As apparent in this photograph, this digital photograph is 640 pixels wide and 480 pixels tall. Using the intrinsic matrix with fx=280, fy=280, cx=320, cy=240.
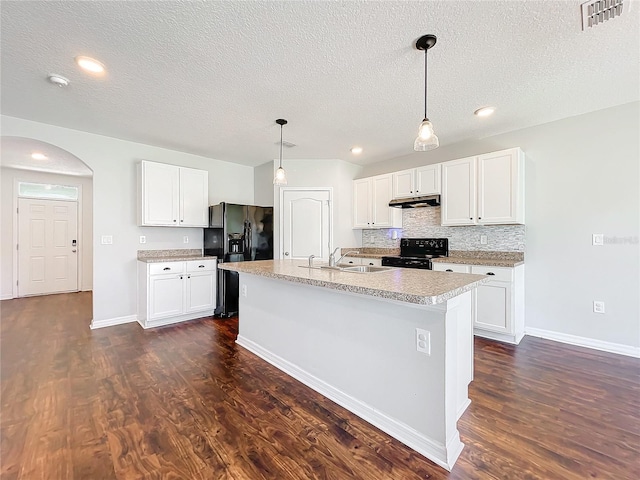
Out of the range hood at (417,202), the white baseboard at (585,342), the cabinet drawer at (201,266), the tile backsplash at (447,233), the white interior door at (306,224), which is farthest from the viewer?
the white interior door at (306,224)

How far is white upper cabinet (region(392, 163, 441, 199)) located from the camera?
3.78m

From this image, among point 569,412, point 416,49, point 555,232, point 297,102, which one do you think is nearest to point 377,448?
point 569,412

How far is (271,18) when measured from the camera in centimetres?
166

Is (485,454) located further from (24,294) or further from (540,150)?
(24,294)

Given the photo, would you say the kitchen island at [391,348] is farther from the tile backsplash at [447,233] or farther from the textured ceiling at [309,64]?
the tile backsplash at [447,233]

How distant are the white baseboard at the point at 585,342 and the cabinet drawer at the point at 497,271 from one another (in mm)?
824

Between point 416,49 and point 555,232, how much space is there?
2600mm

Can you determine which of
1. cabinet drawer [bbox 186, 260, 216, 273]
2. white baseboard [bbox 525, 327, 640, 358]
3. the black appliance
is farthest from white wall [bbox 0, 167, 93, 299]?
white baseboard [bbox 525, 327, 640, 358]

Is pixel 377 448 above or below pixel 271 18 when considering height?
below

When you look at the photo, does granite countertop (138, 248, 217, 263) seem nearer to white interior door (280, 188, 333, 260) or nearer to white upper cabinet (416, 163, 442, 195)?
white interior door (280, 188, 333, 260)

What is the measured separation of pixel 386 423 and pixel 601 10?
2690mm

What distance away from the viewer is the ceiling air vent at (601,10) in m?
1.55

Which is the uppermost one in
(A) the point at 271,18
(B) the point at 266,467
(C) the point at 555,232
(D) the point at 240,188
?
(A) the point at 271,18

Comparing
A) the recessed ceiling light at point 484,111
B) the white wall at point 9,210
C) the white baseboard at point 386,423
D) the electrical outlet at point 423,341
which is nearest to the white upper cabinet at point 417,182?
the recessed ceiling light at point 484,111
